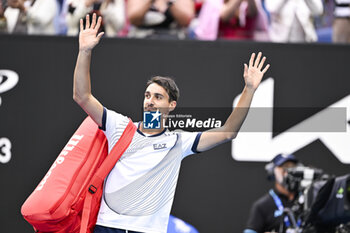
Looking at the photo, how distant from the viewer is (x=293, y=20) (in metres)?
6.25

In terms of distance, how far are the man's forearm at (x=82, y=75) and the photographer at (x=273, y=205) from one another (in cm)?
277

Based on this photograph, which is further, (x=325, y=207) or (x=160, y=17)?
(x=160, y=17)

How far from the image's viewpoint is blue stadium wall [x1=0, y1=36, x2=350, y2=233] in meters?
6.05

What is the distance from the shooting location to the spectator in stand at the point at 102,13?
6113 mm

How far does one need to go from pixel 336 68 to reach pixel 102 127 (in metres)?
3.17

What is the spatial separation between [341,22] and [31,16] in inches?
119

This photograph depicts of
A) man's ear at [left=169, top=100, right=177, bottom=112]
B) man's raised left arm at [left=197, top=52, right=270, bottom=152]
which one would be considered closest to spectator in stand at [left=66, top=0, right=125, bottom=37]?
man's ear at [left=169, top=100, right=177, bottom=112]

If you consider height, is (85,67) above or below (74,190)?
above

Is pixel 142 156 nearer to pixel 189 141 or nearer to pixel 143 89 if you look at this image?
pixel 189 141

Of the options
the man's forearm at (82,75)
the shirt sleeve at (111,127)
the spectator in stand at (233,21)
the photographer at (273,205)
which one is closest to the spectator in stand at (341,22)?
the spectator in stand at (233,21)

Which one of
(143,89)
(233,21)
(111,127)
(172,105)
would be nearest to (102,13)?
(143,89)

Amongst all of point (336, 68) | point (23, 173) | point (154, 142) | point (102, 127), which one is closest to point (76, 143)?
point (102, 127)

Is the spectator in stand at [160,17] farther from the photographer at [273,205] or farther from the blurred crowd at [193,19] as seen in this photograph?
the photographer at [273,205]

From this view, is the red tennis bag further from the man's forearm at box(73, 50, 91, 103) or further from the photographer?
the photographer
